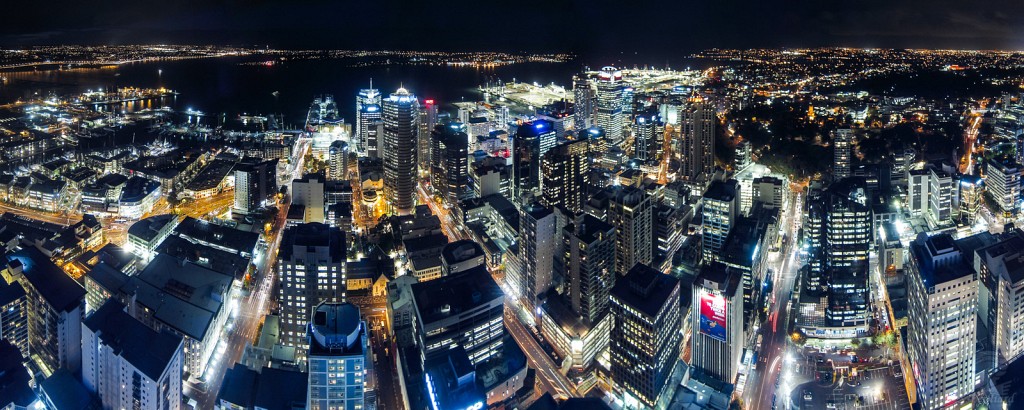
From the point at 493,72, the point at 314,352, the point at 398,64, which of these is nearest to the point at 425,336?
the point at 314,352

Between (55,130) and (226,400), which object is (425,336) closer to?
(226,400)

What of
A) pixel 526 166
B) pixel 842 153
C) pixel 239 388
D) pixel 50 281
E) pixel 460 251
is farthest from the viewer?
pixel 842 153

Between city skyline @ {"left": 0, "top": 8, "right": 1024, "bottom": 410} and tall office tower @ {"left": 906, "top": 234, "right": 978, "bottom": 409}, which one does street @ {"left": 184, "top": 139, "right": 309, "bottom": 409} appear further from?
tall office tower @ {"left": 906, "top": 234, "right": 978, "bottom": 409}

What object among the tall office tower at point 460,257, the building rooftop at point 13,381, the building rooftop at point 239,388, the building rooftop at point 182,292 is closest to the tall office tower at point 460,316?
the building rooftop at point 239,388

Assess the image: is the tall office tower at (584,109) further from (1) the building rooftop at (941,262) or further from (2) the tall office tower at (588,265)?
(1) the building rooftop at (941,262)

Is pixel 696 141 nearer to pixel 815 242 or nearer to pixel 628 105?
pixel 815 242

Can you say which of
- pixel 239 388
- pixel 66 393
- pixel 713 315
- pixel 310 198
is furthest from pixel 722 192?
pixel 66 393

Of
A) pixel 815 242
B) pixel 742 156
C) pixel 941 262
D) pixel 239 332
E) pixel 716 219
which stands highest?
pixel 742 156
